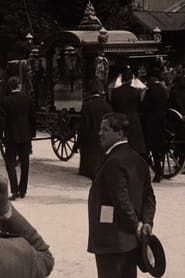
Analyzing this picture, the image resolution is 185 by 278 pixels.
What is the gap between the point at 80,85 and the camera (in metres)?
14.3

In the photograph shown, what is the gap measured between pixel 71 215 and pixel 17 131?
1989 mm

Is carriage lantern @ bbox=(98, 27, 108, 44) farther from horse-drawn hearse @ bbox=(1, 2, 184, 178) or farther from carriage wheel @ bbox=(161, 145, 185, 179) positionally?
carriage wheel @ bbox=(161, 145, 185, 179)

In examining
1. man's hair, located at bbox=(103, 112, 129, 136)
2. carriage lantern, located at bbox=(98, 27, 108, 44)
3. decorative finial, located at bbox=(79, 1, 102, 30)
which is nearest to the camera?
man's hair, located at bbox=(103, 112, 129, 136)

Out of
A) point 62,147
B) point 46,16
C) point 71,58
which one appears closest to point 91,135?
point 71,58

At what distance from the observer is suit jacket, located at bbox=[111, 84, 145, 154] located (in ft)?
39.1

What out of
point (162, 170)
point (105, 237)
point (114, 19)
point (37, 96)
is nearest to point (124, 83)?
point (162, 170)

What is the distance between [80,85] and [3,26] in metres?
13.3

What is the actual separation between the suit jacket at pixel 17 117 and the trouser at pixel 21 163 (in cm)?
13

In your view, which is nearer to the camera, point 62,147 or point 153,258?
point 153,258

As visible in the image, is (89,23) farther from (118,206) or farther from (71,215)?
(118,206)

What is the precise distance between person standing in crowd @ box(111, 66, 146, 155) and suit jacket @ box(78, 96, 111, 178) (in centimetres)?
92

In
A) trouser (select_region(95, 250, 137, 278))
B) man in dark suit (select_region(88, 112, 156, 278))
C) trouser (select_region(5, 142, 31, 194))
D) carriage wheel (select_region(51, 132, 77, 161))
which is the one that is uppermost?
man in dark suit (select_region(88, 112, 156, 278))

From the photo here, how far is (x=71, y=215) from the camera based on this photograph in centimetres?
962

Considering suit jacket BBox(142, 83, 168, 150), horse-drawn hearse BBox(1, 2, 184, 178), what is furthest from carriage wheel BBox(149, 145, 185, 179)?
suit jacket BBox(142, 83, 168, 150)
